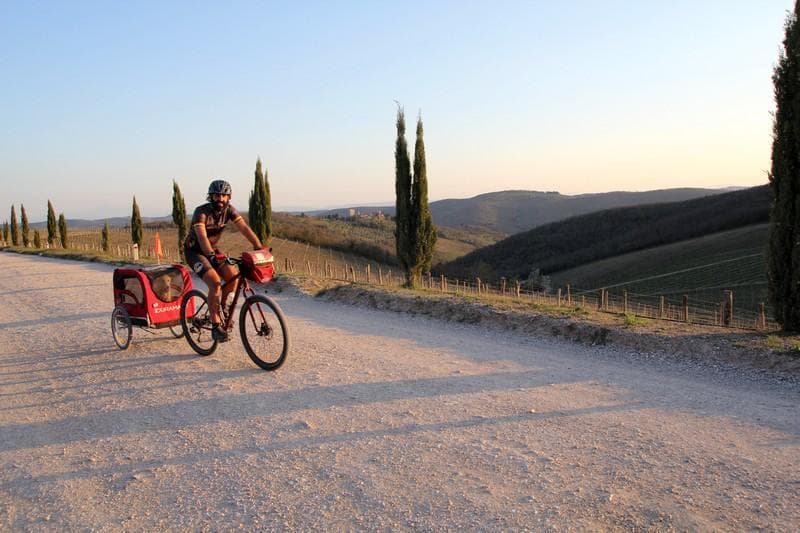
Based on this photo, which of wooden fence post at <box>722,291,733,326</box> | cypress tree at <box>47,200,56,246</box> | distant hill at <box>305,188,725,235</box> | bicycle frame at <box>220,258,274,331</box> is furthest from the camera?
distant hill at <box>305,188,725,235</box>

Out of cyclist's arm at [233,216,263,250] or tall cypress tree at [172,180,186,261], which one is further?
tall cypress tree at [172,180,186,261]

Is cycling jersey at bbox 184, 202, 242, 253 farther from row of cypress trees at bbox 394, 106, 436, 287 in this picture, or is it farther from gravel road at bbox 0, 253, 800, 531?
row of cypress trees at bbox 394, 106, 436, 287

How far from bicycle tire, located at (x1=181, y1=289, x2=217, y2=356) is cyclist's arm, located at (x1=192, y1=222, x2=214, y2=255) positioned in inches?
30.3

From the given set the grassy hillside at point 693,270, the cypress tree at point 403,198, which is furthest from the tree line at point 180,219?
the grassy hillside at point 693,270

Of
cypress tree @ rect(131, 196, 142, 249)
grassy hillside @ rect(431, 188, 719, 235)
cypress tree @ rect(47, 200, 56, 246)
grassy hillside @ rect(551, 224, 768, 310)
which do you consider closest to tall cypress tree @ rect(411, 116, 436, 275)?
grassy hillside @ rect(551, 224, 768, 310)

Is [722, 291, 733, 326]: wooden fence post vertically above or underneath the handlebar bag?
underneath

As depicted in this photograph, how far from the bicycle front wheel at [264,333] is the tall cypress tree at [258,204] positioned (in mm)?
25879

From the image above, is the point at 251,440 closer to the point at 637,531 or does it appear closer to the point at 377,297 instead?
the point at 637,531

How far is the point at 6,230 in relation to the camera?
66.4 meters

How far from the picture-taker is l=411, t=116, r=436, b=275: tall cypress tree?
21.3 metres

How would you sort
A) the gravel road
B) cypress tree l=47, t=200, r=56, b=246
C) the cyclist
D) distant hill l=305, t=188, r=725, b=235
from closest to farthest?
the gravel road → the cyclist → cypress tree l=47, t=200, r=56, b=246 → distant hill l=305, t=188, r=725, b=235

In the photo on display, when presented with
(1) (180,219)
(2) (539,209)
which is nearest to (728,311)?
(1) (180,219)

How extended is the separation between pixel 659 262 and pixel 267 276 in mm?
54142

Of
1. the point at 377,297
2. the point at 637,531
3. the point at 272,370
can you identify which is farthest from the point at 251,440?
the point at 377,297
